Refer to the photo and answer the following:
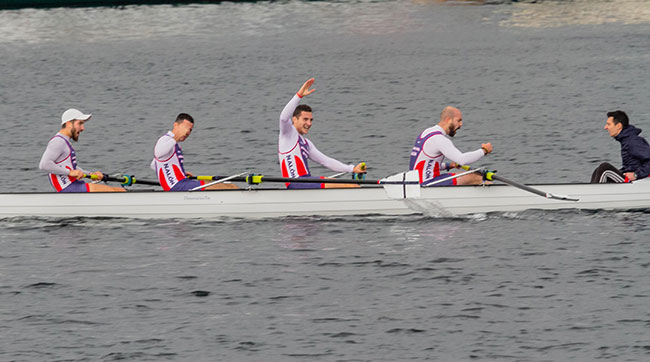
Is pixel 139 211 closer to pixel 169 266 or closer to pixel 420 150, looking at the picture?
pixel 169 266

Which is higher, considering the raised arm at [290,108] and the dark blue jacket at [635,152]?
the raised arm at [290,108]

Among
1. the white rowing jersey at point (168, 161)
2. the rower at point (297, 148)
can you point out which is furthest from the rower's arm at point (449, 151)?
the white rowing jersey at point (168, 161)

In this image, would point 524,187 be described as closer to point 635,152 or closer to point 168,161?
point 635,152

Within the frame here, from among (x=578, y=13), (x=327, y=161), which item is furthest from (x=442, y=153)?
(x=578, y=13)

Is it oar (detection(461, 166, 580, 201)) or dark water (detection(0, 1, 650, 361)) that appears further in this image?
oar (detection(461, 166, 580, 201))

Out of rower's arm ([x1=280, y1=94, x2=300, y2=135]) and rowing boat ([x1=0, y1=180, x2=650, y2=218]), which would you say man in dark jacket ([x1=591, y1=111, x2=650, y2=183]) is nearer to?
rowing boat ([x1=0, y1=180, x2=650, y2=218])

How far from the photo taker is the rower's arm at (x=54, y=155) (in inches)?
804

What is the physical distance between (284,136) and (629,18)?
5894 centimetres

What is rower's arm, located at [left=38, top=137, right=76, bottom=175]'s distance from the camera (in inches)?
804

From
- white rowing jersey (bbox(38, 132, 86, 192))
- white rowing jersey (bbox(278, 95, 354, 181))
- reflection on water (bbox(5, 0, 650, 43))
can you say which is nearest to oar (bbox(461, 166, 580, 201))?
white rowing jersey (bbox(278, 95, 354, 181))

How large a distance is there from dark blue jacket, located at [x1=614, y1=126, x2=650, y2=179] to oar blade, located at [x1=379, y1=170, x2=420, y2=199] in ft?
13.3

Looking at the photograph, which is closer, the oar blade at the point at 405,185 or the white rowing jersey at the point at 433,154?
the white rowing jersey at the point at 433,154

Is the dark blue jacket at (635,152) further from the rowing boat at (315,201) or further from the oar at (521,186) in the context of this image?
the oar at (521,186)

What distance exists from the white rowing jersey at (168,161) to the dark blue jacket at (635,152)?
861cm
